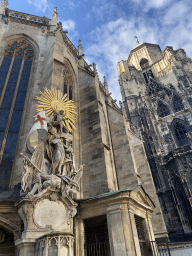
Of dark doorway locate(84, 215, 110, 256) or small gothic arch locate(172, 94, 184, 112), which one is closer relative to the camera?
dark doorway locate(84, 215, 110, 256)

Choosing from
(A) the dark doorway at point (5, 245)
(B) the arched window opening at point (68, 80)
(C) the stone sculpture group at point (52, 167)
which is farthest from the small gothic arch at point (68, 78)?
(A) the dark doorway at point (5, 245)

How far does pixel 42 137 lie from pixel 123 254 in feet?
13.8

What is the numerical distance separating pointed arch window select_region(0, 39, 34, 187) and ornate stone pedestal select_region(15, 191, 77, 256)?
9.14 ft

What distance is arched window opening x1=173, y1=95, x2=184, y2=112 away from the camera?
27766mm

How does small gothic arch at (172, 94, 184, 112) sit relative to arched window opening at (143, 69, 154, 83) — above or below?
below

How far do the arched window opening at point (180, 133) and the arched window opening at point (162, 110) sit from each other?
2.45m

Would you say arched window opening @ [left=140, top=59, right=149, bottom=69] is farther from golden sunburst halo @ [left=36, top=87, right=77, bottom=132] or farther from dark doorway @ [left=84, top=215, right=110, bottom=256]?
dark doorway @ [left=84, top=215, right=110, bottom=256]

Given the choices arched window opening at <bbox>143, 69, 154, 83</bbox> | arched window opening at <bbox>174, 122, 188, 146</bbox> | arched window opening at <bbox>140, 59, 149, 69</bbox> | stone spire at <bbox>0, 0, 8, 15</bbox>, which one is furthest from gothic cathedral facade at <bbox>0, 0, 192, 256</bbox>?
arched window opening at <bbox>140, 59, 149, 69</bbox>

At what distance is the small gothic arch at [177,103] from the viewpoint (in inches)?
1093

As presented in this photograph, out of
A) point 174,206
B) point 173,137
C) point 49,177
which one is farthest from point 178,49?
point 49,177

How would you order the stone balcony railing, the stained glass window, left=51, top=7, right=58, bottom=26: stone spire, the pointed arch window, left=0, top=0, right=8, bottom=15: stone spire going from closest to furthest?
1. the pointed arch window
2. the stained glass window
3. left=0, top=0, right=8, bottom=15: stone spire
4. the stone balcony railing
5. left=51, top=7, right=58, bottom=26: stone spire

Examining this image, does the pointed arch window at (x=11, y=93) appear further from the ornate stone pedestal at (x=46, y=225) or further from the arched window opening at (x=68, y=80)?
the ornate stone pedestal at (x=46, y=225)

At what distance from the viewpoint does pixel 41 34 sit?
44.1 ft

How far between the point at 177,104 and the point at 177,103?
0.57 feet
